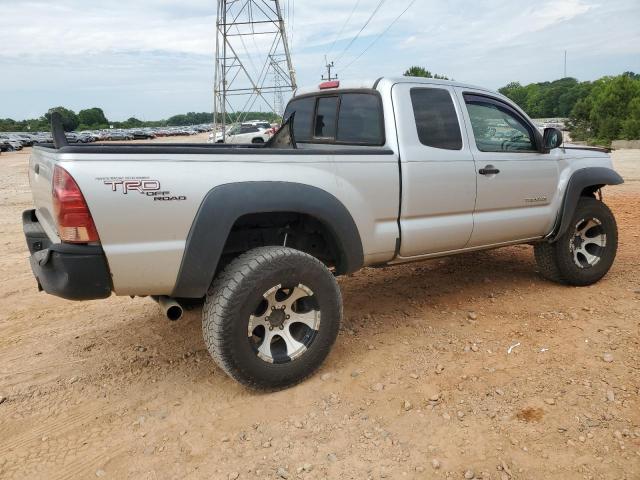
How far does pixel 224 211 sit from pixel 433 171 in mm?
1595

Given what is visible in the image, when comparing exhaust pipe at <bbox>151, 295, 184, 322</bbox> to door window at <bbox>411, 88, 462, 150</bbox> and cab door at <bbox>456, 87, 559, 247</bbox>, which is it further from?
cab door at <bbox>456, 87, 559, 247</bbox>

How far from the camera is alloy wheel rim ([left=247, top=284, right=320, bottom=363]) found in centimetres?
310

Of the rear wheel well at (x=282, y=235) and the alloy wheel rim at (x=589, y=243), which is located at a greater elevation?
the rear wheel well at (x=282, y=235)

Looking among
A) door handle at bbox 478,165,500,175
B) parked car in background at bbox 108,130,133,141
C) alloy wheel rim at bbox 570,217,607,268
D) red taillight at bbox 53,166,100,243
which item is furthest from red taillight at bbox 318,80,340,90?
parked car in background at bbox 108,130,133,141

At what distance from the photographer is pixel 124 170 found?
263cm

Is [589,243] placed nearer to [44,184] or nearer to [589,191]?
[589,191]

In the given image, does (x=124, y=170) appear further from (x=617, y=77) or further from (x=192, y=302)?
(x=617, y=77)

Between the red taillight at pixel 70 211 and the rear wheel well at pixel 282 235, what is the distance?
85cm

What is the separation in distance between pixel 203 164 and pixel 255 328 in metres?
1.01

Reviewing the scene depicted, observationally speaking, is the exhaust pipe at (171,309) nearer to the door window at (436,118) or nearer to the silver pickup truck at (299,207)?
the silver pickup truck at (299,207)

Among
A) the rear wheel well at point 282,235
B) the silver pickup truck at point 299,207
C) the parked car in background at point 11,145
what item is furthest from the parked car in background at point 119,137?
the rear wheel well at point 282,235

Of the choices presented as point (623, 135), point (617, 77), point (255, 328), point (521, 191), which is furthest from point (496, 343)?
point (617, 77)

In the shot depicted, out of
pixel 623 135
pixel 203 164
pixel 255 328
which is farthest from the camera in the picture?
pixel 623 135

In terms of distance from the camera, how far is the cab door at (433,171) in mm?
3625
